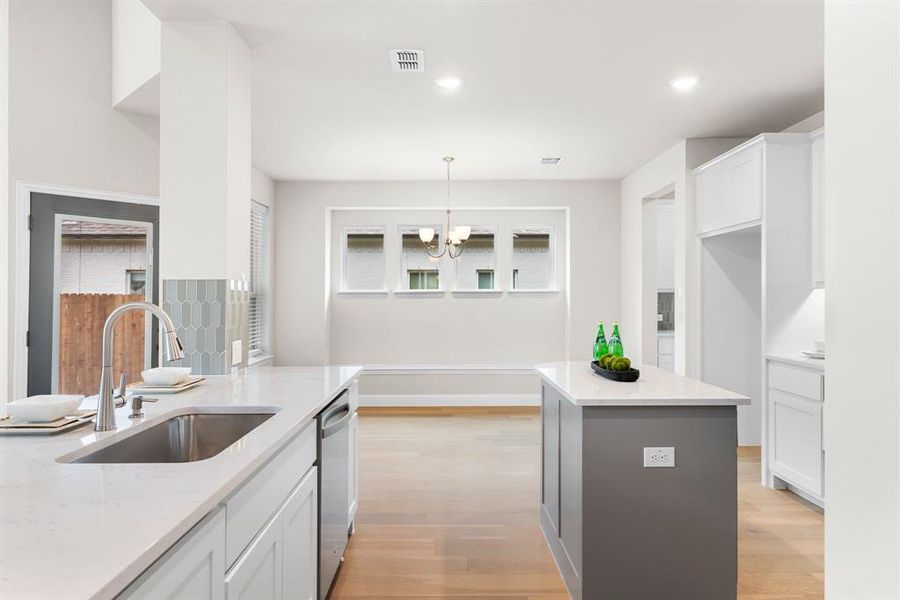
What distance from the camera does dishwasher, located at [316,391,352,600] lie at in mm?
2182

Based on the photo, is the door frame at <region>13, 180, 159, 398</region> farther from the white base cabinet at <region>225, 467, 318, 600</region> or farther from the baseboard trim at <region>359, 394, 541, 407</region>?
the baseboard trim at <region>359, 394, 541, 407</region>

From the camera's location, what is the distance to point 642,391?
2307 millimetres

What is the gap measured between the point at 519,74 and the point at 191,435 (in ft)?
9.27

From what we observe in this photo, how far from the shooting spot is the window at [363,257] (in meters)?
6.91

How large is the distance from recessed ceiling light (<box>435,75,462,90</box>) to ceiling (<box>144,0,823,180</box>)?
5cm

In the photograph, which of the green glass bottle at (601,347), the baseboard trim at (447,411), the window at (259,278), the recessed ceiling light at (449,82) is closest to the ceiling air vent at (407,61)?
the recessed ceiling light at (449,82)

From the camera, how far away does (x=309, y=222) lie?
6531 millimetres

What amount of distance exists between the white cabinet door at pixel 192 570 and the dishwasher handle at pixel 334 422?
100 centimetres

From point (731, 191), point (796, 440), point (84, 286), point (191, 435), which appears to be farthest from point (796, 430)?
point (84, 286)

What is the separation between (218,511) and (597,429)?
1504mm

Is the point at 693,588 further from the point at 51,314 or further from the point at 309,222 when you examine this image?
the point at 309,222

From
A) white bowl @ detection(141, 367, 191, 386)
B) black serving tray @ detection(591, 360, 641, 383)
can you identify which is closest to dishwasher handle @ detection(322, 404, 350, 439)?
white bowl @ detection(141, 367, 191, 386)

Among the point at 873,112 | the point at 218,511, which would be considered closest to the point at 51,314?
the point at 218,511

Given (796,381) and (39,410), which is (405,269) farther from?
(39,410)
